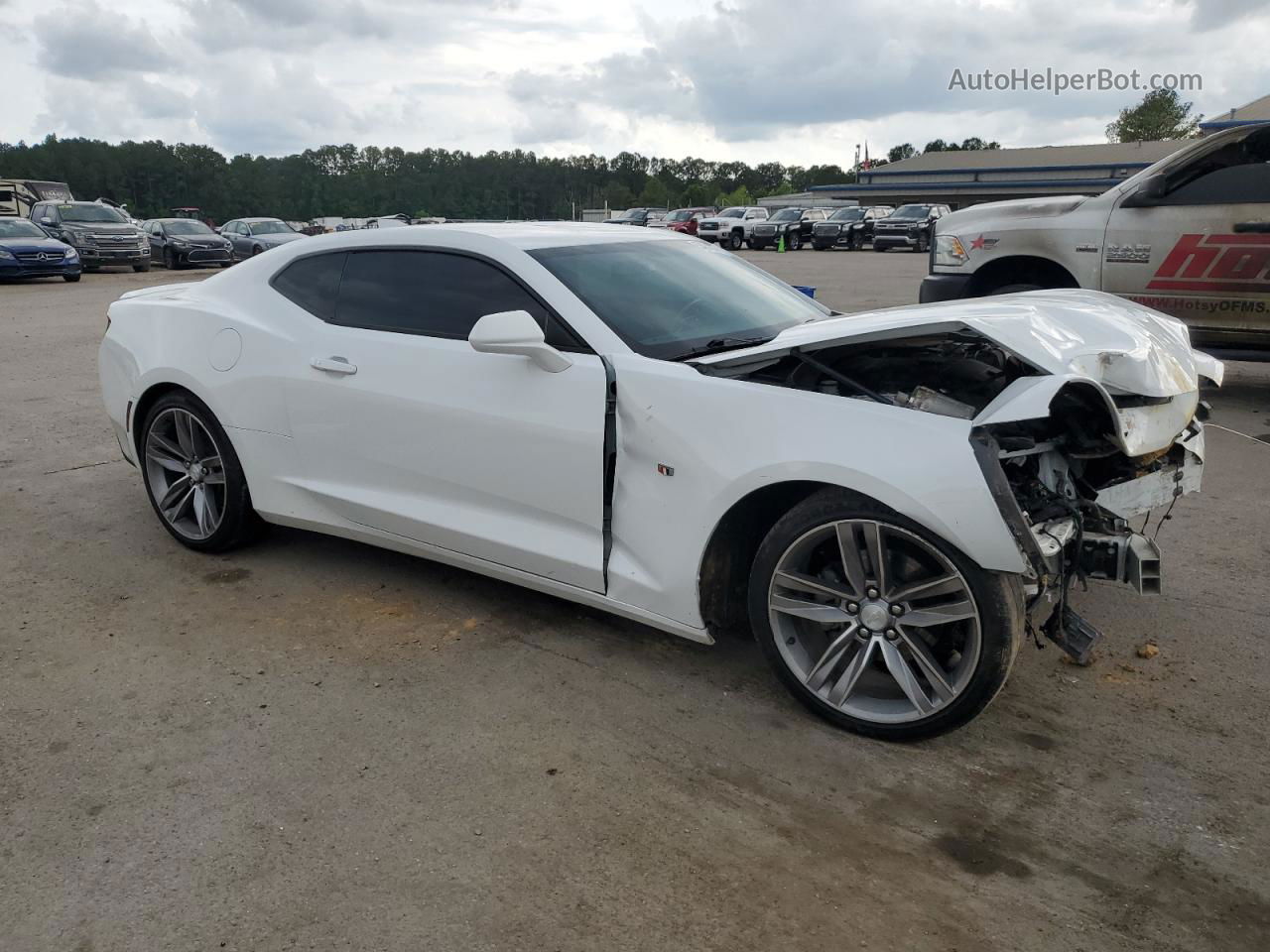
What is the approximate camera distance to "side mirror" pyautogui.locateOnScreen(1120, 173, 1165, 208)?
735 cm

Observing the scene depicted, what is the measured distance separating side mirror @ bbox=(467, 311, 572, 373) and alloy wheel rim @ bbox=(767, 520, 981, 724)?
1.08 meters

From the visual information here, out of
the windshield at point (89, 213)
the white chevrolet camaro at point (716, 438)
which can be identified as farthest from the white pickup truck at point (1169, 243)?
the windshield at point (89, 213)

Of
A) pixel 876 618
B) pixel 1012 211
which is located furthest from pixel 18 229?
pixel 876 618

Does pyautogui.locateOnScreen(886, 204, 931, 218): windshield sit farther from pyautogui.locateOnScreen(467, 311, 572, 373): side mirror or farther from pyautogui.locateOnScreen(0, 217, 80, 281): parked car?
pyautogui.locateOnScreen(467, 311, 572, 373): side mirror

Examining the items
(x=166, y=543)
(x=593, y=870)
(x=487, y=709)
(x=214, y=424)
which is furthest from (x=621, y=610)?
(x=166, y=543)

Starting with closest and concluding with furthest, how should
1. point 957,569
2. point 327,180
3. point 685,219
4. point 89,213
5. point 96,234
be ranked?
1. point 957,569
2. point 96,234
3. point 89,213
4. point 685,219
5. point 327,180

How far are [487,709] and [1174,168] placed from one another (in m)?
6.71

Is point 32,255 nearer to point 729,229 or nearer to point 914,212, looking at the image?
point 729,229

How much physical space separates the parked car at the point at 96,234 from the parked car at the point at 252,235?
2780 mm

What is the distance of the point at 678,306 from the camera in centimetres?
381

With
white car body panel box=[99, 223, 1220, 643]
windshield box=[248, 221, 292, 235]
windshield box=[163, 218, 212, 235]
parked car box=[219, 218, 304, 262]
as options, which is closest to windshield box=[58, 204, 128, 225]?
windshield box=[163, 218, 212, 235]

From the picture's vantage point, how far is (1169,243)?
291 inches

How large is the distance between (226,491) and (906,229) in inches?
1305

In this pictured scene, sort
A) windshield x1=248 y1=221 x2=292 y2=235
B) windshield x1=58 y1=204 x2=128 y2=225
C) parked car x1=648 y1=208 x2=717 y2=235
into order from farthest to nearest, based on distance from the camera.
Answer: parked car x1=648 y1=208 x2=717 y2=235 < windshield x1=248 y1=221 x2=292 y2=235 < windshield x1=58 y1=204 x2=128 y2=225
